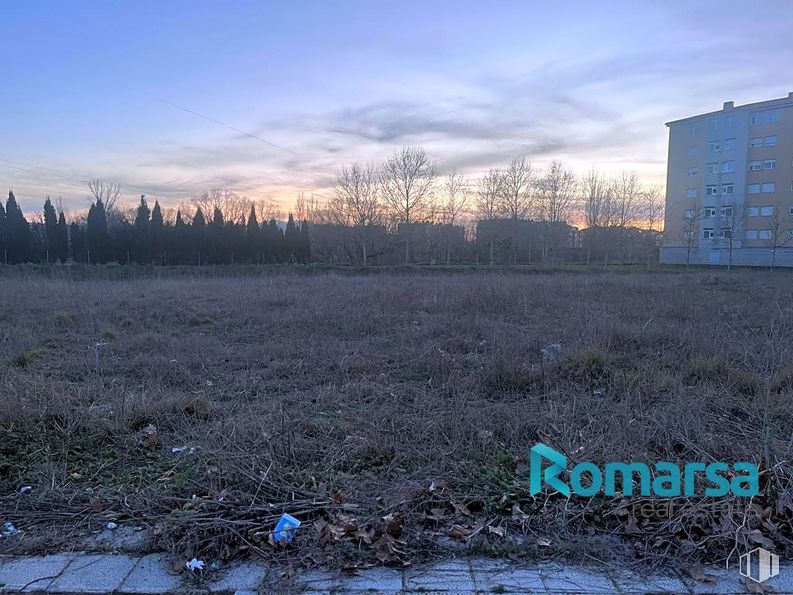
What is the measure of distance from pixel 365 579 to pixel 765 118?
53.7m

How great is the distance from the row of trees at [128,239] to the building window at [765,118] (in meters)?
43.9

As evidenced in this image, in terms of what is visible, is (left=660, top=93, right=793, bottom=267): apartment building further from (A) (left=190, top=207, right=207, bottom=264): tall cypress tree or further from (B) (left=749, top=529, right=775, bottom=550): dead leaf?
(B) (left=749, top=529, right=775, bottom=550): dead leaf

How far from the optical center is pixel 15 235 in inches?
1425

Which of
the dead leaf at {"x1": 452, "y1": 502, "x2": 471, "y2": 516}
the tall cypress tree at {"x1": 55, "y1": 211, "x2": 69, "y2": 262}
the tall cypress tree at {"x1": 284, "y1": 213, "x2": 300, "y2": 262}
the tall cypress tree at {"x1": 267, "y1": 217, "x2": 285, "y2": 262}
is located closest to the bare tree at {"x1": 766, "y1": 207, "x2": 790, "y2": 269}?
the tall cypress tree at {"x1": 284, "y1": 213, "x2": 300, "y2": 262}

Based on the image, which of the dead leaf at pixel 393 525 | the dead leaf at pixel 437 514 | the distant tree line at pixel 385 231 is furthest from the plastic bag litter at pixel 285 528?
the distant tree line at pixel 385 231

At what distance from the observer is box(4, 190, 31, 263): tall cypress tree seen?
118 feet

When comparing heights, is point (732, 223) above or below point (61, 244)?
above

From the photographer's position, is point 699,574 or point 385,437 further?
point 385,437

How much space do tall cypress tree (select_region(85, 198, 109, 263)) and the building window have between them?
2261 inches

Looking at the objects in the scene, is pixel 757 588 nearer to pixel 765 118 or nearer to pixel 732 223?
pixel 732 223

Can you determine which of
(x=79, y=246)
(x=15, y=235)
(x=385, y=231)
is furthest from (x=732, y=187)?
(x=15, y=235)

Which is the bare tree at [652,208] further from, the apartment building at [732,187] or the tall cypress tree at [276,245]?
the tall cypress tree at [276,245]

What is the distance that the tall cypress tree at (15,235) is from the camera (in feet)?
118

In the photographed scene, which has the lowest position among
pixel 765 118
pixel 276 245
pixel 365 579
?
pixel 365 579
